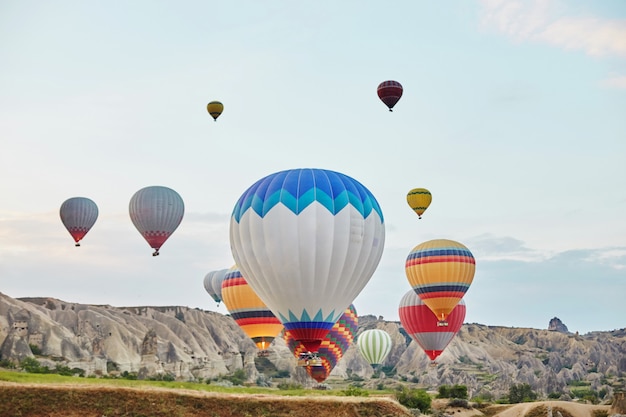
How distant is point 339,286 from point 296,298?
227 cm

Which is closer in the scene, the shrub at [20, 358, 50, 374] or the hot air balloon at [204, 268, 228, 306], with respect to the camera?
the shrub at [20, 358, 50, 374]

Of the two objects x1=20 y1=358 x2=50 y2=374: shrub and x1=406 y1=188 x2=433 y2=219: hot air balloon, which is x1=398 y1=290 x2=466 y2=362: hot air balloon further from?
x1=20 y1=358 x2=50 y2=374: shrub

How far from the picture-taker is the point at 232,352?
135250 millimetres

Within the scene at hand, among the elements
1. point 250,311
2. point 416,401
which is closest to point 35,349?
point 250,311

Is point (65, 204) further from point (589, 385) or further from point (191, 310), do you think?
point (191, 310)

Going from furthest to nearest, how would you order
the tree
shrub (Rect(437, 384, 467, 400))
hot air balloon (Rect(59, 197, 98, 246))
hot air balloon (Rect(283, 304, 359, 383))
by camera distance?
1. the tree
2. hot air balloon (Rect(59, 197, 98, 246))
3. shrub (Rect(437, 384, 467, 400))
4. hot air balloon (Rect(283, 304, 359, 383))

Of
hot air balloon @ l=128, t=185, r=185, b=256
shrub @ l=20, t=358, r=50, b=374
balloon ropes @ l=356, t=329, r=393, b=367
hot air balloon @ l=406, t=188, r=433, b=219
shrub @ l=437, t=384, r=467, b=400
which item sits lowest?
shrub @ l=437, t=384, r=467, b=400

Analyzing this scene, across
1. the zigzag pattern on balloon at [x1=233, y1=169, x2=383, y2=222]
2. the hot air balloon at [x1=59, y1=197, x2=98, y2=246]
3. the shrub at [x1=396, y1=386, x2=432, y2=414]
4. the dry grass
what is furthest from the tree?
the hot air balloon at [x1=59, y1=197, x2=98, y2=246]

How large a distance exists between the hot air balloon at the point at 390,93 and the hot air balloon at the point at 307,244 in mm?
14872

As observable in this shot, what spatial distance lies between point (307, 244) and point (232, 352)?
340 feet

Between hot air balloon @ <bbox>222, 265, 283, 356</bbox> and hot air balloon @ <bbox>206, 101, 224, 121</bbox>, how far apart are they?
13.3 meters

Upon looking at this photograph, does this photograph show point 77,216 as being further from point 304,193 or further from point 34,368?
point 304,193

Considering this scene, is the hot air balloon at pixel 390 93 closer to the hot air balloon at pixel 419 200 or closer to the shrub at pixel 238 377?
the hot air balloon at pixel 419 200

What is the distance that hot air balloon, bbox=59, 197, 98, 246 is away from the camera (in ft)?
211
